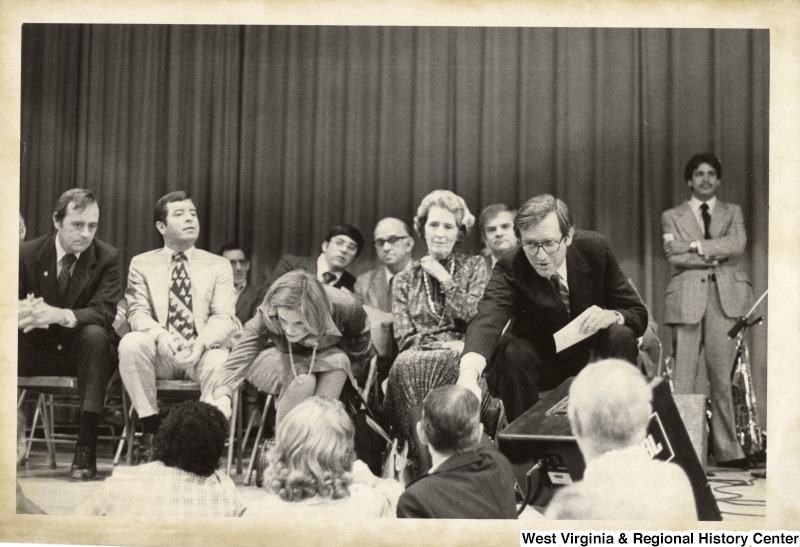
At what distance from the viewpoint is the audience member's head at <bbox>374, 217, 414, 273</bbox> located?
6.02 metres

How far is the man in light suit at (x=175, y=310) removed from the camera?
5.89m

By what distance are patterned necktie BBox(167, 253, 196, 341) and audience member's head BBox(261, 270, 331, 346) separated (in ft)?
1.48

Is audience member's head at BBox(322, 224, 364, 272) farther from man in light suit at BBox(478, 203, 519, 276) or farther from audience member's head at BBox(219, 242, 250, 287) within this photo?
man in light suit at BBox(478, 203, 519, 276)

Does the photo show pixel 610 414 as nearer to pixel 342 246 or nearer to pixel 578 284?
pixel 578 284

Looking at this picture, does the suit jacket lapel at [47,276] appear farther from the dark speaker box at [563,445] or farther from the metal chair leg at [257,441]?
the dark speaker box at [563,445]

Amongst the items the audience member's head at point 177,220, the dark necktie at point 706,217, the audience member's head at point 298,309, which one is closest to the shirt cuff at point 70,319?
the audience member's head at point 177,220

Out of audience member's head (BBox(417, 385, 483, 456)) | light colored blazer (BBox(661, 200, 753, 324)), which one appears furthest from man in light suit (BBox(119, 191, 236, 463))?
light colored blazer (BBox(661, 200, 753, 324))

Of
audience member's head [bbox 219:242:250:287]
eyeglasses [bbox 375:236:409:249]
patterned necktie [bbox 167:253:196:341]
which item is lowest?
patterned necktie [bbox 167:253:196:341]

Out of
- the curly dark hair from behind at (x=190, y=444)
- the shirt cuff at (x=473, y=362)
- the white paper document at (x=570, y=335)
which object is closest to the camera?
the curly dark hair from behind at (x=190, y=444)

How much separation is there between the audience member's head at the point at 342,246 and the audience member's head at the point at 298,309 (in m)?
0.17

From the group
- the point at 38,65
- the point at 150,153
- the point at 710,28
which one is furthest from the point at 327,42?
the point at 710,28

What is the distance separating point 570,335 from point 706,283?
860mm

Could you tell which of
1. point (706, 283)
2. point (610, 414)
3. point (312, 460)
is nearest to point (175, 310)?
point (312, 460)

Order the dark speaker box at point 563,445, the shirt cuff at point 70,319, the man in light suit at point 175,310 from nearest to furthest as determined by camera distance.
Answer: the dark speaker box at point 563,445
the man in light suit at point 175,310
the shirt cuff at point 70,319
